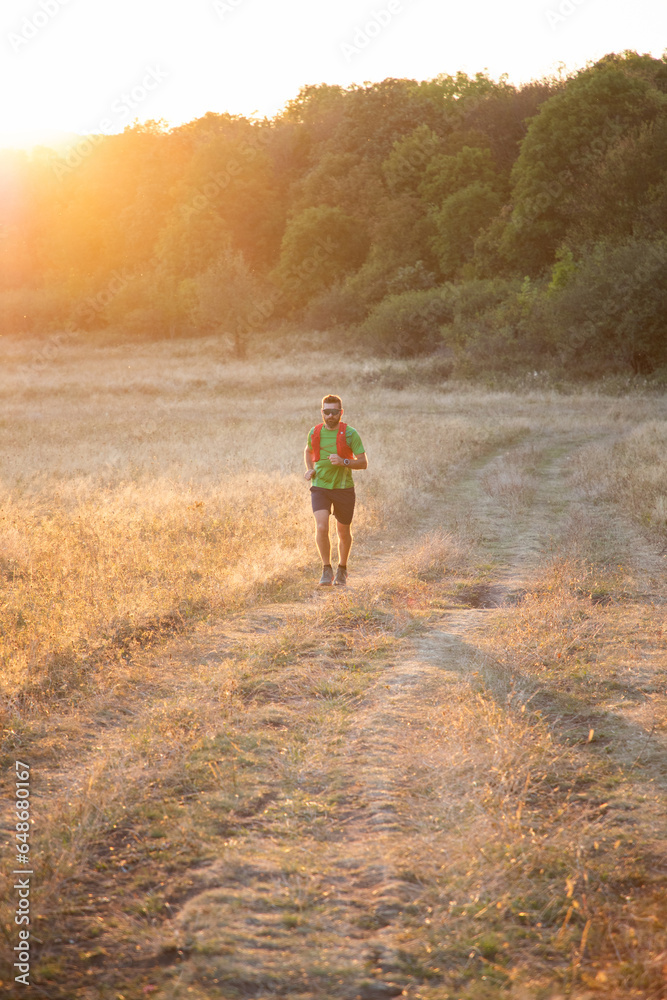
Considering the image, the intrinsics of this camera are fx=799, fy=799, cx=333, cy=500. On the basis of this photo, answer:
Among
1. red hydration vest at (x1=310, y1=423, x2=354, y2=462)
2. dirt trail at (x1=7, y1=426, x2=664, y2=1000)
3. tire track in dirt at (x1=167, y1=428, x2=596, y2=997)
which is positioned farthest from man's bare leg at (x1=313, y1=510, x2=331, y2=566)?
tire track in dirt at (x1=167, y1=428, x2=596, y2=997)

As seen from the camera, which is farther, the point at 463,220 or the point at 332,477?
the point at 463,220

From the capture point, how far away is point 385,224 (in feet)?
178

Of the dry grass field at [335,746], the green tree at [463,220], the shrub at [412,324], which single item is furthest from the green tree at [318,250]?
the dry grass field at [335,746]

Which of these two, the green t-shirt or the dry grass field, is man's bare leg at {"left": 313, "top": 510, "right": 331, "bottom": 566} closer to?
the green t-shirt

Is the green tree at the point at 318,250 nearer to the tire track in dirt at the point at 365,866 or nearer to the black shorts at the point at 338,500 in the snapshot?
the black shorts at the point at 338,500

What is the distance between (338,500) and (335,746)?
377cm

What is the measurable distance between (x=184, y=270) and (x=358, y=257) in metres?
13.2

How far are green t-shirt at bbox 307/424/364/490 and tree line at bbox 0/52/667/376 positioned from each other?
25314mm

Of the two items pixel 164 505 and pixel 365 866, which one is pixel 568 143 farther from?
pixel 365 866

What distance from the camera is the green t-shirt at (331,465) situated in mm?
8023

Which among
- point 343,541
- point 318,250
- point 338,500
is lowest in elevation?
point 343,541

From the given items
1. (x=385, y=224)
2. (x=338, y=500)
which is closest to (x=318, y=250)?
(x=385, y=224)

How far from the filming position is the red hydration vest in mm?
7984

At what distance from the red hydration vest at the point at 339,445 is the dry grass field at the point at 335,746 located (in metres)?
1.32
